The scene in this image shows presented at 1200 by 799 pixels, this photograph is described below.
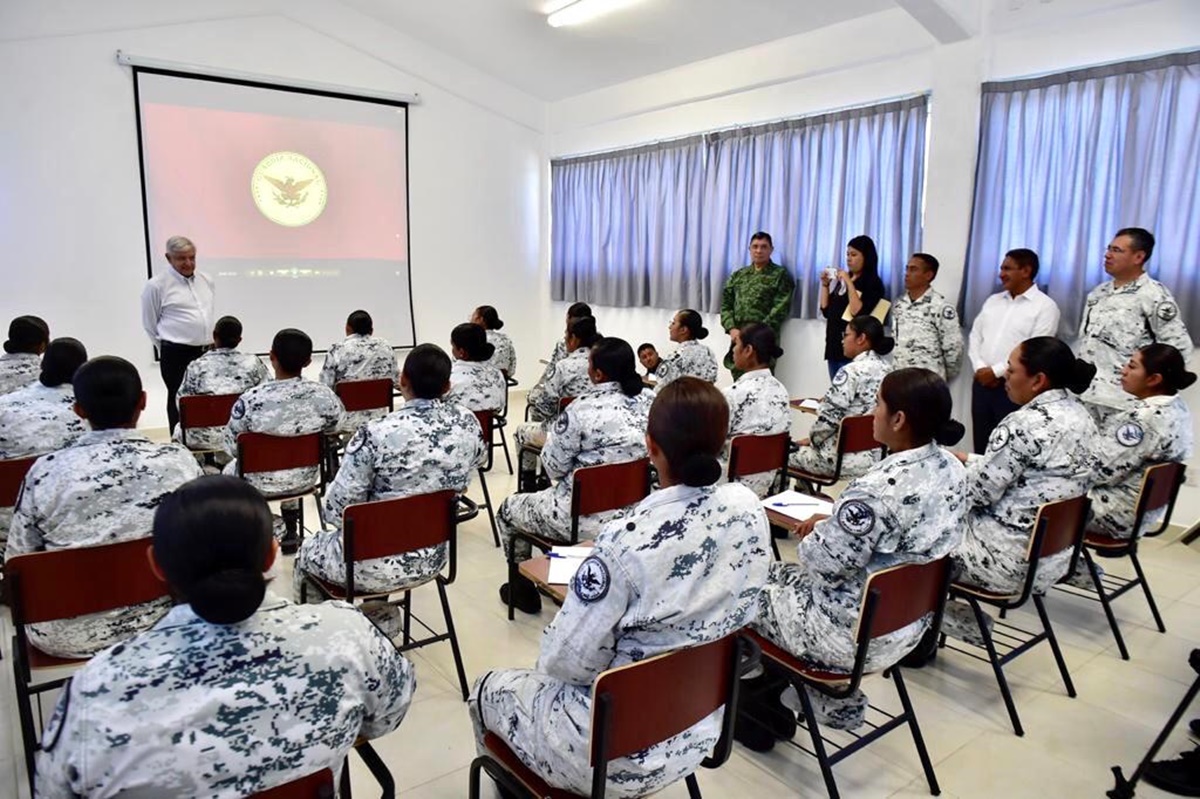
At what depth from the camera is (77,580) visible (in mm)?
1924

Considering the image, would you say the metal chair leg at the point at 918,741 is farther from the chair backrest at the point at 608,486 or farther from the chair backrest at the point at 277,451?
the chair backrest at the point at 277,451

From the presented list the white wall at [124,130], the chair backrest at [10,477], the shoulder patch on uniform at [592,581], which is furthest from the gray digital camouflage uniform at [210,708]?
the white wall at [124,130]

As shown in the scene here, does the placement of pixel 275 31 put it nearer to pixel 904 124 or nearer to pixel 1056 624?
pixel 904 124

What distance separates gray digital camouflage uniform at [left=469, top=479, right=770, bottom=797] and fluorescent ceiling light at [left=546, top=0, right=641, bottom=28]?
5.45 metres

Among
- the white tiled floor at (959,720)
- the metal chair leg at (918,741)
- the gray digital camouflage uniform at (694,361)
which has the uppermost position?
the gray digital camouflage uniform at (694,361)

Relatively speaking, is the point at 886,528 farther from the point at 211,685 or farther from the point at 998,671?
the point at 211,685

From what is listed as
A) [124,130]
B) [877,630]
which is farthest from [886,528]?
[124,130]

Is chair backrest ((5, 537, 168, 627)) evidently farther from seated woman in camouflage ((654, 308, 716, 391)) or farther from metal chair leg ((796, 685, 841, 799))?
seated woman in camouflage ((654, 308, 716, 391))

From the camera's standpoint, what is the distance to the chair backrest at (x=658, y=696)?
53.5 inches

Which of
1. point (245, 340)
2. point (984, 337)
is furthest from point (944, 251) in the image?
point (245, 340)

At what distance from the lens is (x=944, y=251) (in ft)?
16.5

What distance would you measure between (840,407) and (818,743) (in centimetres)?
222

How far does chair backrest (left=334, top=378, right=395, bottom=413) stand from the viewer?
14.9 feet

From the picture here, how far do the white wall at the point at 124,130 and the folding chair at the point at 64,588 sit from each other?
16.3ft
